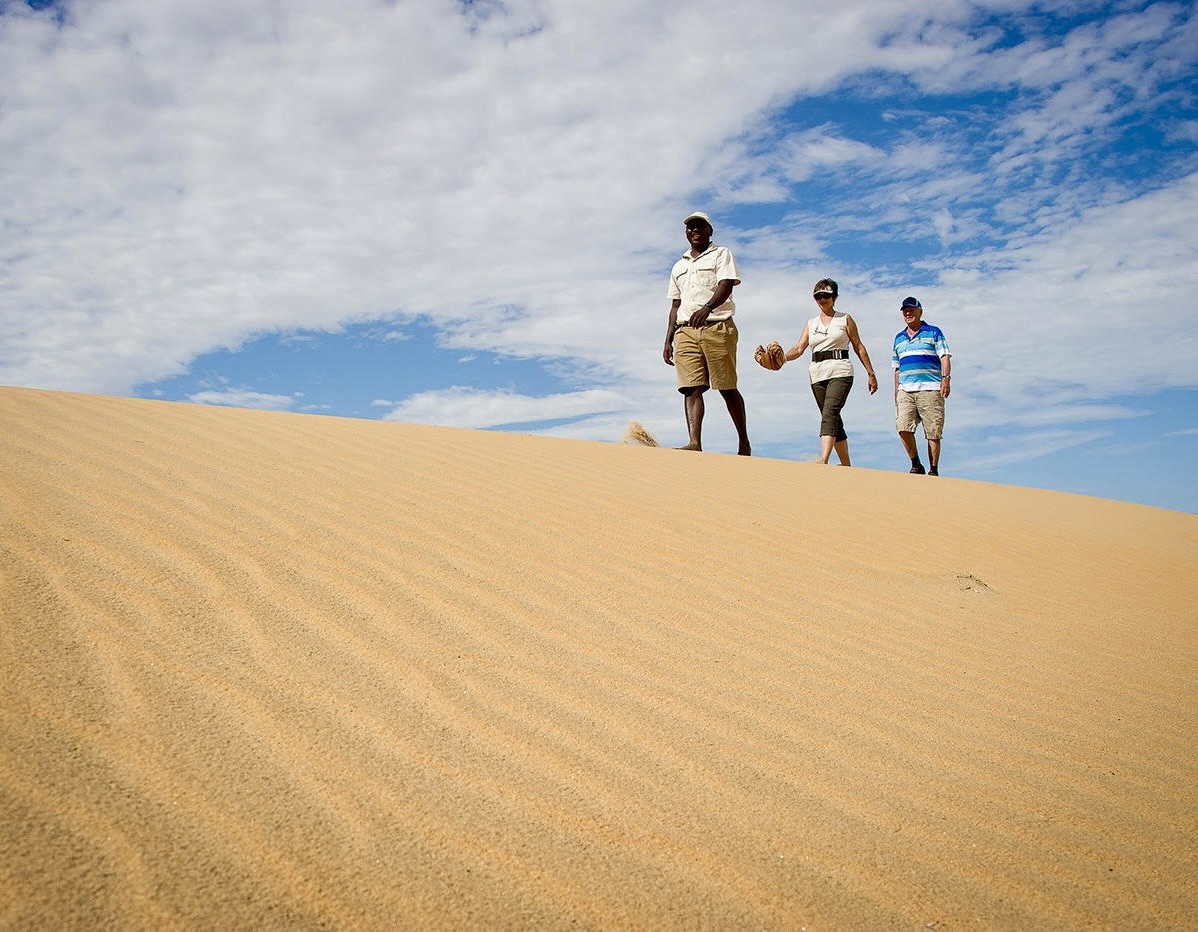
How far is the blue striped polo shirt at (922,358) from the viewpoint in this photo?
9.44 m

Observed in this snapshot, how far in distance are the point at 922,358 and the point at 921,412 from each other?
23.7 inches

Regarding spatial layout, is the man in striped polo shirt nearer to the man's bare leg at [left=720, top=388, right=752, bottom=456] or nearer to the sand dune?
the man's bare leg at [left=720, top=388, right=752, bottom=456]

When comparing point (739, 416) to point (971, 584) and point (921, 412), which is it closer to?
point (921, 412)

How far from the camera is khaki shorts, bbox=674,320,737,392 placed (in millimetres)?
8148

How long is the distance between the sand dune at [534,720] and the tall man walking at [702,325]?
3.69 m

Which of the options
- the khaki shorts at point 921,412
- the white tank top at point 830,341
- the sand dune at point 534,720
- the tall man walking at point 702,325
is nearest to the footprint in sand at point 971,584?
the sand dune at point 534,720

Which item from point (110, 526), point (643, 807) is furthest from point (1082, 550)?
point (110, 526)

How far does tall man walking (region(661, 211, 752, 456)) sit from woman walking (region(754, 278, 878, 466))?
1.19m

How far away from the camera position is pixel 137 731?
2.02m

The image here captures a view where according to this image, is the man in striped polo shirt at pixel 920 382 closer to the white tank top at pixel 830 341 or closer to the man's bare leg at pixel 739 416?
the white tank top at pixel 830 341

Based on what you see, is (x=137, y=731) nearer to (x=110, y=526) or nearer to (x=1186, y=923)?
(x=110, y=526)

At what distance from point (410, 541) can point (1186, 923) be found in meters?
2.92

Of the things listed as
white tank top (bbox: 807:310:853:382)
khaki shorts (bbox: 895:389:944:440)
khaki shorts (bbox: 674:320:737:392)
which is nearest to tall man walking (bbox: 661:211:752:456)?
khaki shorts (bbox: 674:320:737:392)

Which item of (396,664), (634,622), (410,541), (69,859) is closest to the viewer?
(69,859)
